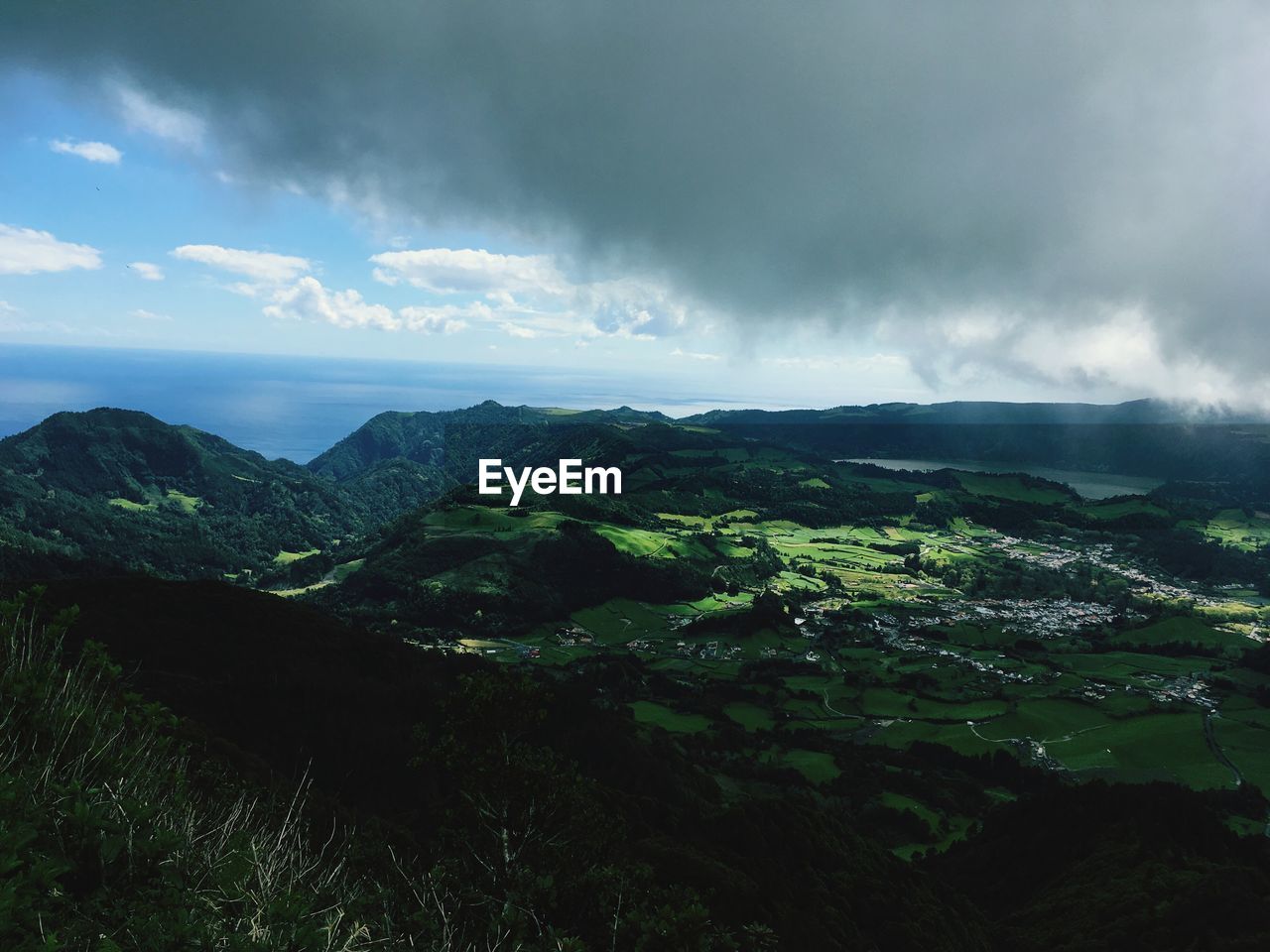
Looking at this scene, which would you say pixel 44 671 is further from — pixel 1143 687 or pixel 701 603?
pixel 701 603

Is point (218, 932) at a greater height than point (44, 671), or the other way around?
point (44, 671)

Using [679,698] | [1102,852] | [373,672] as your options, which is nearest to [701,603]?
[679,698]

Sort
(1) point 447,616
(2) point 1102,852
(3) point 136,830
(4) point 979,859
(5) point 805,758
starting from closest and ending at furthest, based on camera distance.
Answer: (3) point 136,830, (2) point 1102,852, (4) point 979,859, (5) point 805,758, (1) point 447,616

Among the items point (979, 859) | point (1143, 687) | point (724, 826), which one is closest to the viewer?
point (724, 826)

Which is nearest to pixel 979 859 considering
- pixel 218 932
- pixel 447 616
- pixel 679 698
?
pixel 679 698

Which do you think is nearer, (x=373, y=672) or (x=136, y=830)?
(x=136, y=830)

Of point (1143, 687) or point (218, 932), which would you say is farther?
point (1143, 687)

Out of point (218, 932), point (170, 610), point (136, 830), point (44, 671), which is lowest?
point (170, 610)

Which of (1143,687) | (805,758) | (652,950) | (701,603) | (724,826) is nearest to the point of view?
(652,950)

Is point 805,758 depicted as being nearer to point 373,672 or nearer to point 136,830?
point 373,672
